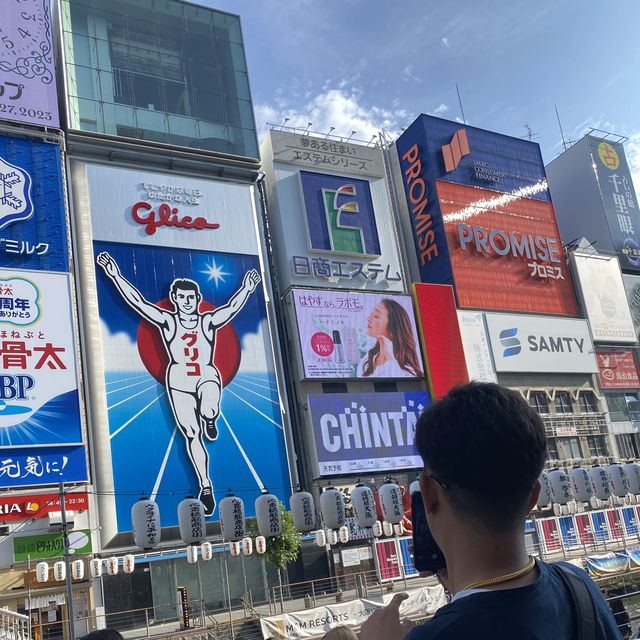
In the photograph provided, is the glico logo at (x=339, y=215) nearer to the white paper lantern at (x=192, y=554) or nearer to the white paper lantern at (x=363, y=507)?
the white paper lantern at (x=363, y=507)

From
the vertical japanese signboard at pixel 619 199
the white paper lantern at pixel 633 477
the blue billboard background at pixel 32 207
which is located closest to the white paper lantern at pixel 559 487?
the white paper lantern at pixel 633 477

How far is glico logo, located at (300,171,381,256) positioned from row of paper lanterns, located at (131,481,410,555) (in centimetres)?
1253

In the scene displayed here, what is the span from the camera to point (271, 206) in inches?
1320

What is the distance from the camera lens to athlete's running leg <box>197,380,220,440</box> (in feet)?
88.3

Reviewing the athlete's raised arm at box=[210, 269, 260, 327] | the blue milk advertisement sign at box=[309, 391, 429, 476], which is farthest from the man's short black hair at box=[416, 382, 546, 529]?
the blue milk advertisement sign at box=[309, 391, 429, 476]

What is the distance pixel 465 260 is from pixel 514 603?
35740mm

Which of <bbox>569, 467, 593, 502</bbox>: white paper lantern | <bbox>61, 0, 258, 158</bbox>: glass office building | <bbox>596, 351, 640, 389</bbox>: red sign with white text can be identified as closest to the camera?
<bbox>569, 467, 593, 502</bbox>: white paper lantern

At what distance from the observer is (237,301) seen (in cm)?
2944

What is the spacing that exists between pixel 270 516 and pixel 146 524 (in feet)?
13.2

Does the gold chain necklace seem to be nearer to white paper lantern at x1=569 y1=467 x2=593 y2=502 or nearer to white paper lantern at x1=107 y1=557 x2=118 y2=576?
white paper lantern at x1=107 y1=557 x2=118 y2=576

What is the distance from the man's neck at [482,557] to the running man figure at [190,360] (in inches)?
990

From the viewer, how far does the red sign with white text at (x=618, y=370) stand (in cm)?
3947

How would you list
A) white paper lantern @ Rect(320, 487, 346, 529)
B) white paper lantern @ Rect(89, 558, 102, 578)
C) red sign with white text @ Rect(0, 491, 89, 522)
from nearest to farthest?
white paper lantern @ Rect(89, 558, 102, 578) → red sign with white text @ Rect(0, 491, 89, 522) → white paper lantern @ Rect(320, 487, 346, 529)

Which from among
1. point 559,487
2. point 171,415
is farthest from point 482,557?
point 559,487
